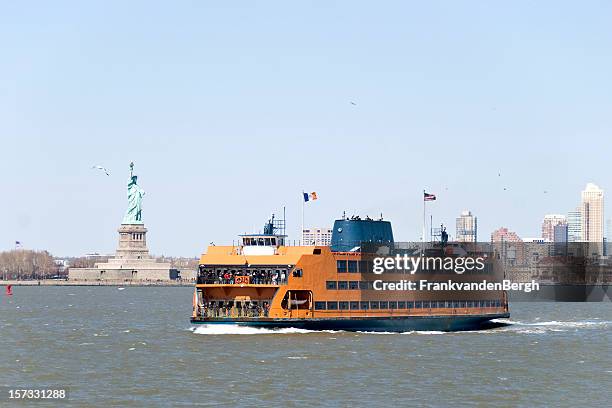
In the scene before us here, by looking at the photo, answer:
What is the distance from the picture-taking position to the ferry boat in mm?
71250

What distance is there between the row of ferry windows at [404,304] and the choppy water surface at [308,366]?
5.75 feet

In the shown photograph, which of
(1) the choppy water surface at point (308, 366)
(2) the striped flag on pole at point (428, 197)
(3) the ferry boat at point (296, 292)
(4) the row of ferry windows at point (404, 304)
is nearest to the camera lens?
(1) the choppy water surface at point (308, 366)

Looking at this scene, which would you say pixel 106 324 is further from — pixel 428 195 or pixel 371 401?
pixel 371 401

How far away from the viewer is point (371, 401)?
46938 millimetres

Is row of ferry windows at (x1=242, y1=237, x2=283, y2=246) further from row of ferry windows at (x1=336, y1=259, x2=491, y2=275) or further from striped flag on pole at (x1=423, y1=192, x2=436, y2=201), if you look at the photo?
striped flag on pole at (x1=423, y1=192, x2=436, y2=201)

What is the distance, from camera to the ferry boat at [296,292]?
234 ft

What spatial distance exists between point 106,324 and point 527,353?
3663cm

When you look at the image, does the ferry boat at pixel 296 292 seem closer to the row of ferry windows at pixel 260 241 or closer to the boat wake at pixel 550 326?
the row of ferry windows at pixel 260 241

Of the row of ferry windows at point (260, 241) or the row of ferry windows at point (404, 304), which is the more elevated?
the row of ferry windows at point (260, 241)

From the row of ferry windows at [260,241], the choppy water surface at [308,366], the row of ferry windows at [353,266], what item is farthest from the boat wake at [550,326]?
the row of ferry windows at [260,241]


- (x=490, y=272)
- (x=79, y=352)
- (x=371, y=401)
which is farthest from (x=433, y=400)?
(x=490, y=272)

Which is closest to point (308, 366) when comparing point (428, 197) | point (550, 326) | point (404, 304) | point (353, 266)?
point (353, 266)

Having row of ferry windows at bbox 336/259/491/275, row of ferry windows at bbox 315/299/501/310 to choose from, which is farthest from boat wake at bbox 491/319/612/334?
row of ferry windows at bbox 336/259/491/275

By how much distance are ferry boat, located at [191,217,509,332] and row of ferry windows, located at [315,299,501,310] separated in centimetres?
6
